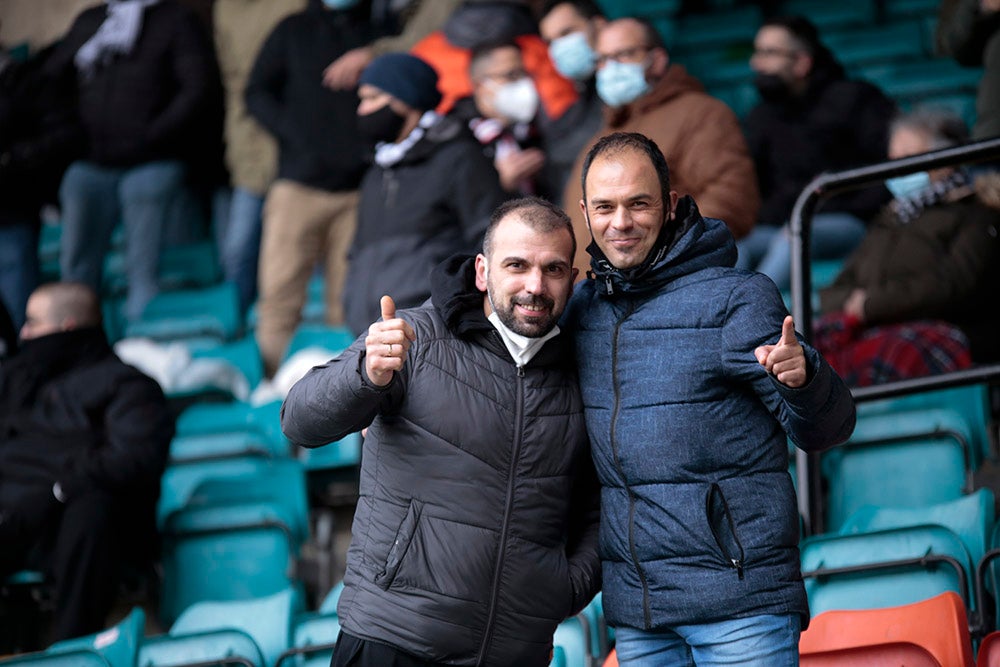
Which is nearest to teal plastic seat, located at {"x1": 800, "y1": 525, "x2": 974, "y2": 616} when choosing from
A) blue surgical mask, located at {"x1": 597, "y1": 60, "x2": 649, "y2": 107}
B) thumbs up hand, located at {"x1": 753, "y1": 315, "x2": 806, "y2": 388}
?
thumbs up hand, located at {"x1": 753, "y1": 315, "x2": 806, "y2": 388}

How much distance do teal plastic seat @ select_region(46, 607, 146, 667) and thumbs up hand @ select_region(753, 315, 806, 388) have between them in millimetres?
2210

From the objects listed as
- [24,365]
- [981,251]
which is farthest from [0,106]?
[981,251]

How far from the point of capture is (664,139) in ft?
14.8

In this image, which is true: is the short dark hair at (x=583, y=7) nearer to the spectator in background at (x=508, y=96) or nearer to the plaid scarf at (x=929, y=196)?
the spectator in background at (x=508, y=96)

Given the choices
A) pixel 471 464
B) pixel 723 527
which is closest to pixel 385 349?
pixel 471 464

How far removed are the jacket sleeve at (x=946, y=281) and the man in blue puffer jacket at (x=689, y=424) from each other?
2.10m

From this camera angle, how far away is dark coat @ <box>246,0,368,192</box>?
21.3 ft

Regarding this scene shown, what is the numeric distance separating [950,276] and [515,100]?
199 cm

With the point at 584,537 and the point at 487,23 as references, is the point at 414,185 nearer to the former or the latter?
the point at 487,23

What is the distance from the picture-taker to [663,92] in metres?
4.63

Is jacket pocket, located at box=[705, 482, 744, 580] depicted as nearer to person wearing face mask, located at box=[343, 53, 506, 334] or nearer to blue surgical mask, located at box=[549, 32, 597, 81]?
person wearing face mask, located at box=[343, 53, 506, 334]

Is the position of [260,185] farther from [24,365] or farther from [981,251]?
[981,251]

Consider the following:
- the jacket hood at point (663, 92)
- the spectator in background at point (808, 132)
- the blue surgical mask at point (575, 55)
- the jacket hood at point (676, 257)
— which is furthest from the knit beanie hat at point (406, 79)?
the jacket hood at point (676, 257)

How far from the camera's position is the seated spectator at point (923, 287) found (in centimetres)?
456
